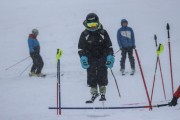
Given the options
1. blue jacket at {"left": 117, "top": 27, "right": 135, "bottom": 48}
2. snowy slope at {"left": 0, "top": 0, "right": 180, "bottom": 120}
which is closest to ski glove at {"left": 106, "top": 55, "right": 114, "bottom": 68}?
snowy slope at {"left": 0, "top": 0, "right": 180, "bottom": 120}

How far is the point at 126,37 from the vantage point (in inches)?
528

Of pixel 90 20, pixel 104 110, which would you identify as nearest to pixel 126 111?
pixel 104 110

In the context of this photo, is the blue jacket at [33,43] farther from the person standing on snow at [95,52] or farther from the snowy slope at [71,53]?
the person standing on snow at [95,52]

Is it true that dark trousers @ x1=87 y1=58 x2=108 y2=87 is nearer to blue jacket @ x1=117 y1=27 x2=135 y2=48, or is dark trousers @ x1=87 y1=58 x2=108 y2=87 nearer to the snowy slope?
the snowy slope

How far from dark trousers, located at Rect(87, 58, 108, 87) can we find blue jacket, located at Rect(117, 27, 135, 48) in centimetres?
452

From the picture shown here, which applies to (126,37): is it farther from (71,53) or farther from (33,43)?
(71,53)

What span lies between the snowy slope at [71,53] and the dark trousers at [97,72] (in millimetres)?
679

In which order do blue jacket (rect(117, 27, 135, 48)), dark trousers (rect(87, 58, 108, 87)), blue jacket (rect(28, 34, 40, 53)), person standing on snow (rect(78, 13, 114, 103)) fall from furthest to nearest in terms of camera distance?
1. blue jacket (rect(28, 34, 40, 53))
2. blue jacket (rect(117, 27, 135, 48))
3. dark trousers (rect(87, 58, 108, 87))
4. person standing on snow (rect(78, 13, 114, 103))

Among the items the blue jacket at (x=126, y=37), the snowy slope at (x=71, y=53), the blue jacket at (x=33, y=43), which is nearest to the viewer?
the snowy slope at (x=71, y=53)

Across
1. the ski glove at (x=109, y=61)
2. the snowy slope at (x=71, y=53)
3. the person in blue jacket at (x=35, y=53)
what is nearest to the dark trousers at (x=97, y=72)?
the ski glove at (x=109, y=61)

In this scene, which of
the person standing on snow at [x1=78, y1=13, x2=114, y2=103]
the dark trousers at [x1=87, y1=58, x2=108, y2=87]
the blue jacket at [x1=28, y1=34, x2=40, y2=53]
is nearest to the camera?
the person standing on snow at [x1=78, y1=13, x2=114, y2=103]

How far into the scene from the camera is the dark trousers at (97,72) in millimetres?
9000

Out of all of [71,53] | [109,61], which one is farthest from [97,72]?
[71,53]

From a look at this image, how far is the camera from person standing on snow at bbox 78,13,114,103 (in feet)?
28.9
